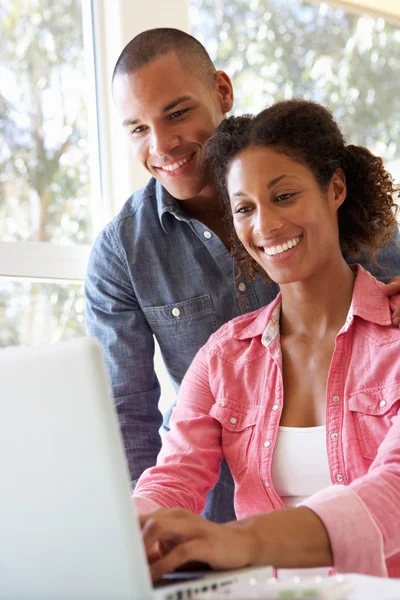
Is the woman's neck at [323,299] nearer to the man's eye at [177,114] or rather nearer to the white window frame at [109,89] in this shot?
the man's eye at [177,114]

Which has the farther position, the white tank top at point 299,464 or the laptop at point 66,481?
the white tank top at point 299,464

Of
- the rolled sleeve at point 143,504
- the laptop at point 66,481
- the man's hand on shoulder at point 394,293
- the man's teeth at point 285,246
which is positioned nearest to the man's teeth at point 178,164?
the man's teeth at point 285,246

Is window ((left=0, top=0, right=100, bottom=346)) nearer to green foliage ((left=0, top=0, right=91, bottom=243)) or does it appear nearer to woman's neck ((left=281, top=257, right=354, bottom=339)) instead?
green foliage ((left=0, top=0, right=91, bottom=243))

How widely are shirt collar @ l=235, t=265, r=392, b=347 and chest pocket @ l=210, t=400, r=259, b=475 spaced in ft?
0.45

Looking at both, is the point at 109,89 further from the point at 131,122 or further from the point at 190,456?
the point at 190,456

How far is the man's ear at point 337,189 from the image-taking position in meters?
1.73

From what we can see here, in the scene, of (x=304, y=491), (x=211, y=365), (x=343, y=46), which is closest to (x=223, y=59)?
(x=343, y=46)

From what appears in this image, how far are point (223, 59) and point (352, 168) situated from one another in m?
1.69

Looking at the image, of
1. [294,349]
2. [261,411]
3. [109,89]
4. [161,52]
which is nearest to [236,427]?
[261,411]

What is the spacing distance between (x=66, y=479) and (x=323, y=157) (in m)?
1.08

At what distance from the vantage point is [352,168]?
5.90 ft

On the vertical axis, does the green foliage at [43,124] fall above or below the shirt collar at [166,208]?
above

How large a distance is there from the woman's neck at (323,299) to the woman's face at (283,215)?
0.02 metres

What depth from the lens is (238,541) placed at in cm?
106
